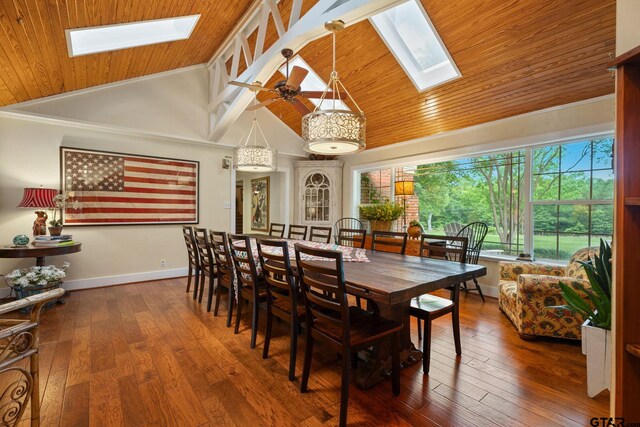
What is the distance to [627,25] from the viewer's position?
1004mm

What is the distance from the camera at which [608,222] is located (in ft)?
10.3

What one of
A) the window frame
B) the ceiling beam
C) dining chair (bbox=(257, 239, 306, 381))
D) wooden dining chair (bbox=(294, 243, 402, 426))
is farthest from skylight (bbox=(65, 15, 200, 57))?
the window frame

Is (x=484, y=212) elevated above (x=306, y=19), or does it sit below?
below

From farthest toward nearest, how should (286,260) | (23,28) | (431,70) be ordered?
(431,70), (23,28), (286,260)

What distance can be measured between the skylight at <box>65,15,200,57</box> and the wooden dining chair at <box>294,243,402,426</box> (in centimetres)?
311

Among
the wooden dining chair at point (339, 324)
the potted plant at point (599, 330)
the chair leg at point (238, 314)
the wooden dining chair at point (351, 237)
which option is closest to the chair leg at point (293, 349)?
the wooden dining chair at point (339, 324)

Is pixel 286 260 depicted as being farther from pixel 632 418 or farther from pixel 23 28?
pixel 23 28

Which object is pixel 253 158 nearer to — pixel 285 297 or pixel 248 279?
pixel 248 279

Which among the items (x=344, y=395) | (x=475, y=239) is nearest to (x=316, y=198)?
(x=475, y=239)

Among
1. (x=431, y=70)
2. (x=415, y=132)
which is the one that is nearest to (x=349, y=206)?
(x=415, y=132)

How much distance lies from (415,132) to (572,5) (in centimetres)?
238

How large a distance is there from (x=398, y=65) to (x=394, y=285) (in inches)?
125

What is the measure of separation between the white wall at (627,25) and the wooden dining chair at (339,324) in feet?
4.42

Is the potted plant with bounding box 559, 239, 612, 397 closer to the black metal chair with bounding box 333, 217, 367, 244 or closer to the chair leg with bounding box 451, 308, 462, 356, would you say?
the chair leg with bounding box 451, 308, 462, 356
